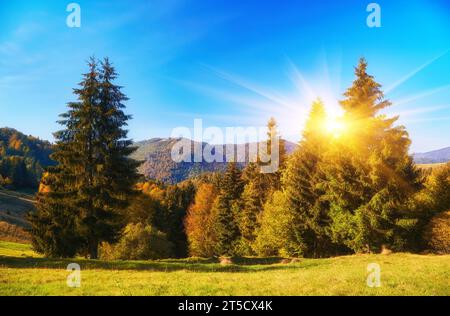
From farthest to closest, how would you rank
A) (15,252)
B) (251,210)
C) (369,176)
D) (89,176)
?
(251,210), (15,252), (369,176), (89,176)

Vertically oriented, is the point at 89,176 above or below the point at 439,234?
above

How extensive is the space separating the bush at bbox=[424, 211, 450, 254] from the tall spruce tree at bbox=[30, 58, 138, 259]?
27.5 m

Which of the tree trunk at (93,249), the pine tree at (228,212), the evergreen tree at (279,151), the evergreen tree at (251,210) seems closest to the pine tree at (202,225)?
the pine tree at (228,212)

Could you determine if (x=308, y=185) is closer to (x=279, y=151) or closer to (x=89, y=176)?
(x=279, y=151)

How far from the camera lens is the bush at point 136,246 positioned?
49.6 metres

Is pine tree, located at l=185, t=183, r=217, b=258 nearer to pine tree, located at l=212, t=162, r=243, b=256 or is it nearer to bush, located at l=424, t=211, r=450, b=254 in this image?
pine tree, located at l=212, t=162, r=243, b=256

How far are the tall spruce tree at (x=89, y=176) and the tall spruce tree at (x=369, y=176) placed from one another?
2066cm

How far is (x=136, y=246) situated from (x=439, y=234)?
4095cm

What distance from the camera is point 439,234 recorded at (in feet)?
93.6

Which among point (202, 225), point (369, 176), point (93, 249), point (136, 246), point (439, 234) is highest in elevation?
point (369, 176)

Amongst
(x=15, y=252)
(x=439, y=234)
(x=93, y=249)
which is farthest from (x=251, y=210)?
(x=15, y=252)

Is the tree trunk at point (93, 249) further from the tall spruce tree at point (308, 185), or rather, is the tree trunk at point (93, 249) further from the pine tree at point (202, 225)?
the pine tree at point (202, 225)

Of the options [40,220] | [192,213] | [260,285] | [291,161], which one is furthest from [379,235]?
[192,213]
